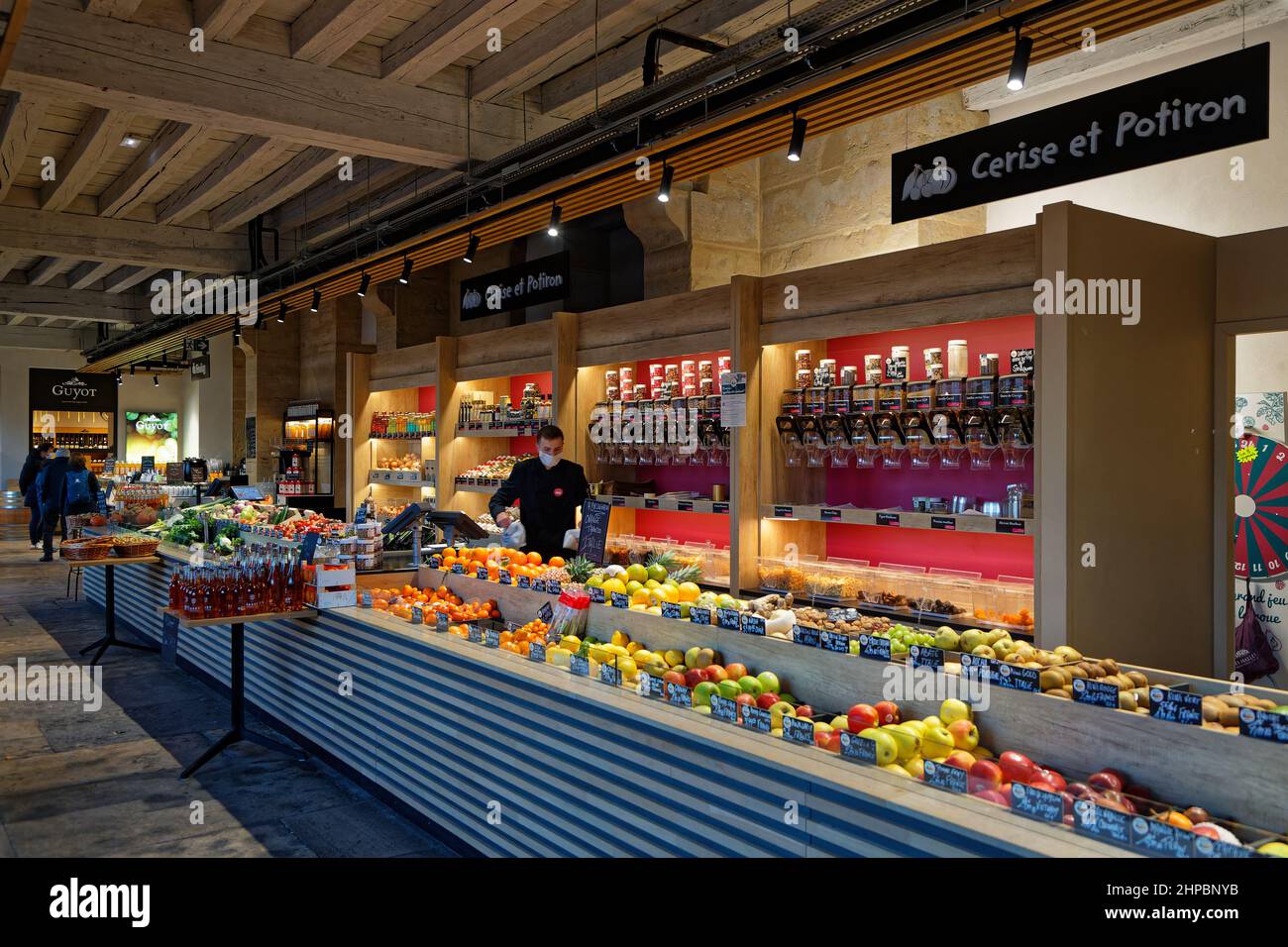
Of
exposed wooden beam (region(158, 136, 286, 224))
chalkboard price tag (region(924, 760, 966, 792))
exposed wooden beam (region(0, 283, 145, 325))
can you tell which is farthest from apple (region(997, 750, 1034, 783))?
exposed wooden beam (region(0, 283, 145, 325))

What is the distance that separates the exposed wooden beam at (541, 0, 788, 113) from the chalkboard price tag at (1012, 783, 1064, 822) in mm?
4656

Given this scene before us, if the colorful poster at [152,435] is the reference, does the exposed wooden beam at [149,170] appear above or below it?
above

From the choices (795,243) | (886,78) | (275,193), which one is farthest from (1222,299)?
(275,193)

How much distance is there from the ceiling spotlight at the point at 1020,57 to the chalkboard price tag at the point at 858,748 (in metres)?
2.64

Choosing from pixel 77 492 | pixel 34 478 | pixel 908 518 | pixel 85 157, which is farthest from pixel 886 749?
pixel 34 478

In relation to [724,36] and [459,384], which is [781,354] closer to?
[724,36]

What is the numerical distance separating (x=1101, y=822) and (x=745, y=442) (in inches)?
166

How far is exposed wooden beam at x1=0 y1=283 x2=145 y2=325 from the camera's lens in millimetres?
14898

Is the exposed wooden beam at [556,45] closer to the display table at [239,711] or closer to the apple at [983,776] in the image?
the display table at [239,711]

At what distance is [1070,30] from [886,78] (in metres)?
0.82

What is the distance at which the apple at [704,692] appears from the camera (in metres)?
3.01

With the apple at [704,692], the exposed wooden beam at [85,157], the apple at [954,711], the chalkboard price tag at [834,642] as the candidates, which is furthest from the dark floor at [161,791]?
the exposed wooden beam at [85,157]

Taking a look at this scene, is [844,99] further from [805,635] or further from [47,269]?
[47,269]

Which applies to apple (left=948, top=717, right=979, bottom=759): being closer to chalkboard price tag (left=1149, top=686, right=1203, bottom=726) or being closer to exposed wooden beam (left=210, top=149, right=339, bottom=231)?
chalkboard price tag (left=1149, top=686, right=1203, bottom=726)
